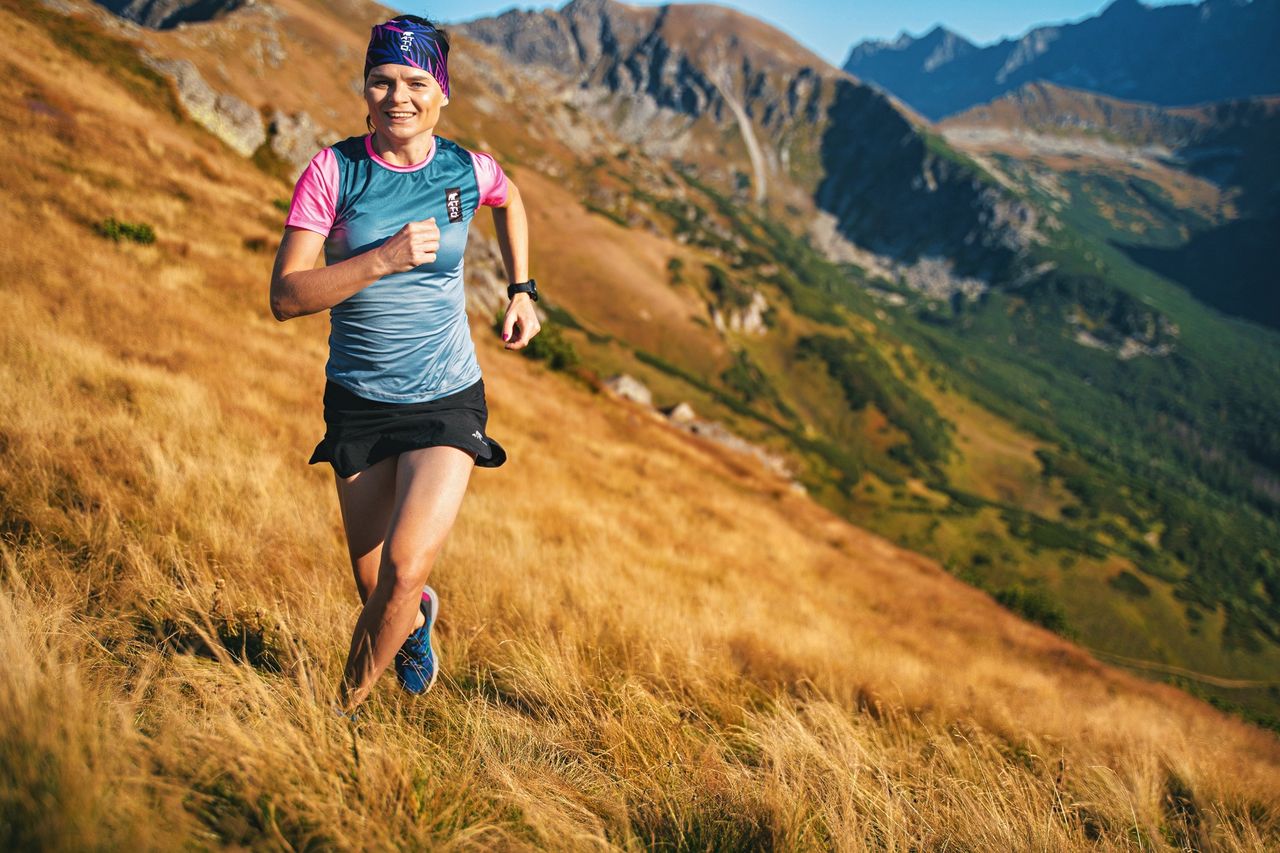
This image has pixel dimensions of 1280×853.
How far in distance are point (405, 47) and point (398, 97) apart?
25 cm

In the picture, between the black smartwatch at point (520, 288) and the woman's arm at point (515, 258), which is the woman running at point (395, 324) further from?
the black smartwatch at point (520, 288)

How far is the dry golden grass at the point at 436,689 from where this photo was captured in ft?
5.89

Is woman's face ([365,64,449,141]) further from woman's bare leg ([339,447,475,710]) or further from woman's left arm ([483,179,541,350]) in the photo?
woman's bare leg ([339,447,475,710])

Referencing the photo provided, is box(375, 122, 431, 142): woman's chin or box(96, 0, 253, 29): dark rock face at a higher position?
box(96, 0, 253, 29): dark rock face

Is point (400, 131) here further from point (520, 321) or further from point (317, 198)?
point (520, 321)

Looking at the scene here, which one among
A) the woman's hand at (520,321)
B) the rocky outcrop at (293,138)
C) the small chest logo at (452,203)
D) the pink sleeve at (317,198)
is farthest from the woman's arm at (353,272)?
the rocky outcrop at (293,138)

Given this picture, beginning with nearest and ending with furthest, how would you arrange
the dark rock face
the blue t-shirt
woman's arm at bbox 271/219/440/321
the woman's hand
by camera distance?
woman's arm at bbox 271/219/440/321, the blue t-shirt, the woman's hand, the dark rock face

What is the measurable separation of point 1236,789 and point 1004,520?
481 feet

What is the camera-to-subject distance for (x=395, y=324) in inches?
113

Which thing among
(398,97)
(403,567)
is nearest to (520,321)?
(398,97)

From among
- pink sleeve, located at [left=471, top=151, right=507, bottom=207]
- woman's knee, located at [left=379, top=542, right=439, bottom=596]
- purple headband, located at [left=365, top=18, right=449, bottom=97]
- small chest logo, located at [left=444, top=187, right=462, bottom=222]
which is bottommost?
woman's knee, located at [left=379, top=542, right=439, bottom=596]


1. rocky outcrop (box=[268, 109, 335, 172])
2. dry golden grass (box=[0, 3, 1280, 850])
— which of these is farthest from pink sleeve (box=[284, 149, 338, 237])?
rocky outcrop (box=[268, 109, 335, 172])

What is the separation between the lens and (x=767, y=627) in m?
5.90

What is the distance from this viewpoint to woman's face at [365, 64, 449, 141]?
8.87 feet
